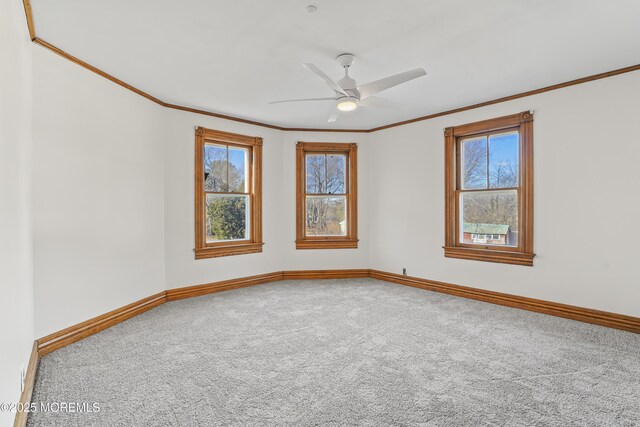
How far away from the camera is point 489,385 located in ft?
7.56

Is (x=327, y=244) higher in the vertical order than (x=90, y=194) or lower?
lower

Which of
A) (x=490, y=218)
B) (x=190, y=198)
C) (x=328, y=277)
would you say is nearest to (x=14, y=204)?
(x=190, y=198)

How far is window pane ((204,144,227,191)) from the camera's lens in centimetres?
493

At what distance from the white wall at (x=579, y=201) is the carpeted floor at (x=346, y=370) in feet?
1.39

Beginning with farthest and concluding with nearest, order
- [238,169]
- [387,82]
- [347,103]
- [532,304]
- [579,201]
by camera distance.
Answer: [238,169] → [532,304] → [579,201] → [347,103] → [387,82]

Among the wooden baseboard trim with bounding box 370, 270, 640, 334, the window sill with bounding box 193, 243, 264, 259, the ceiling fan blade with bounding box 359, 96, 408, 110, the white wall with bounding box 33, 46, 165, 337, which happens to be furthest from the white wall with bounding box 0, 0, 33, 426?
the wooden baseboard trim with bounding box 370, 270, 640, 334

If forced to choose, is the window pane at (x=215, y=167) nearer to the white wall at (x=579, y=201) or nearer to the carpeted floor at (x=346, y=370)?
the carpeted floor at (x=346, y=370)

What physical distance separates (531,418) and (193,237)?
409cm

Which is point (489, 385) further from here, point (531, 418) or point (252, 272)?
point (252, 272)

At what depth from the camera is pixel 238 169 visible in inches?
209

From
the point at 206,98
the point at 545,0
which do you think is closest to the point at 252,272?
the point at 206,98

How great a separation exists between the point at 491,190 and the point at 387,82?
239 cm

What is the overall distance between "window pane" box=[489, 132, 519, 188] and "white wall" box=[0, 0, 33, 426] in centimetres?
474

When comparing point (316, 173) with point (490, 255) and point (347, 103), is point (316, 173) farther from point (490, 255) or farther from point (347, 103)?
point (490, 255)
